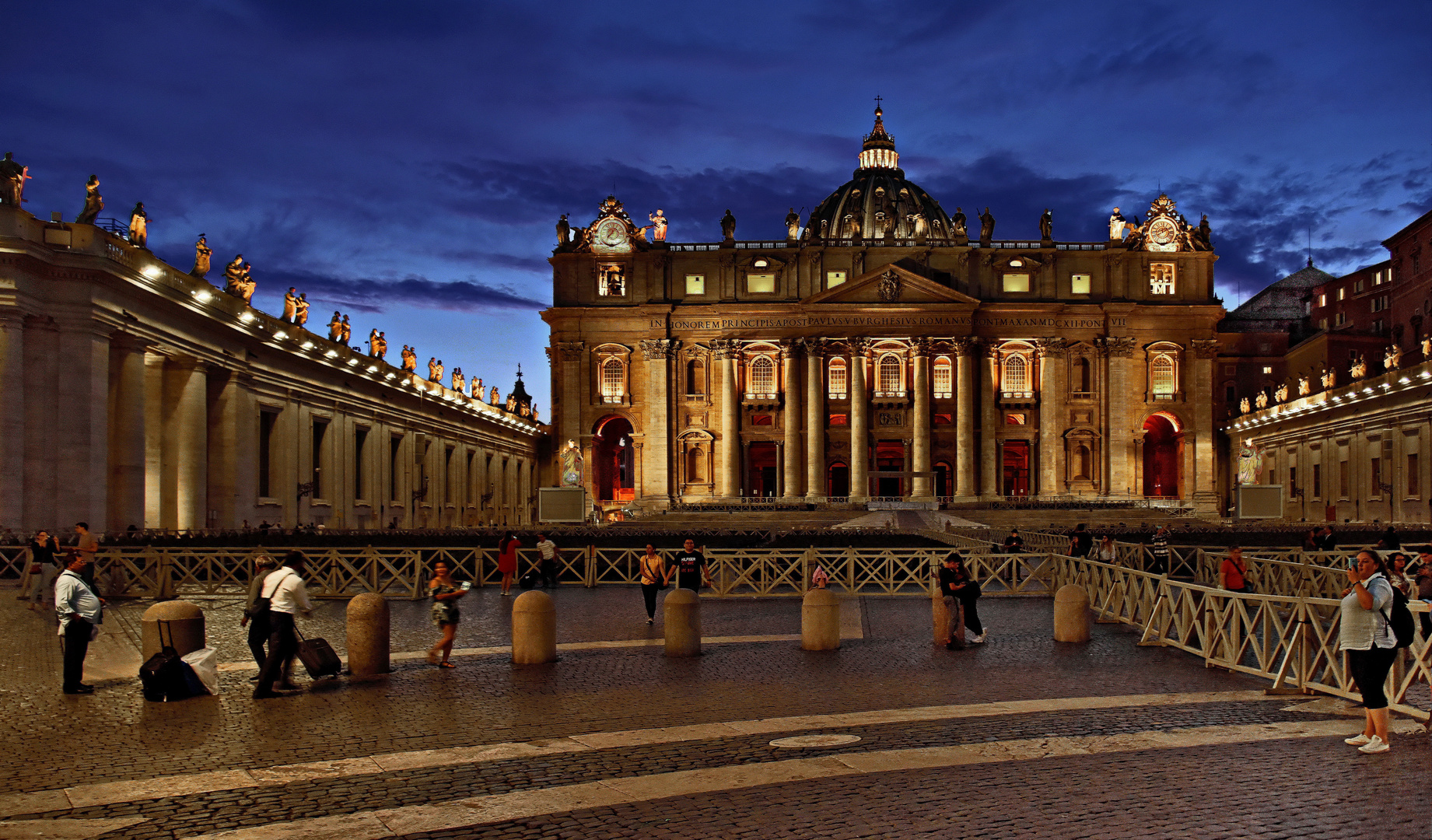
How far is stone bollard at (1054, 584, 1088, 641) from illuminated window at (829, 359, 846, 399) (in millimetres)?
68835

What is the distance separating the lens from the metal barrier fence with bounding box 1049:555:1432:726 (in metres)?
12.7

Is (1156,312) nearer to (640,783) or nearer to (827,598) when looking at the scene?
(827,598)

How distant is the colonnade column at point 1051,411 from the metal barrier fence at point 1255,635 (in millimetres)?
64430

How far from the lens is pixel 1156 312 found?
86.2 metres

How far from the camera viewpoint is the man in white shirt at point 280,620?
13586 millimetres

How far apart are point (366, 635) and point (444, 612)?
3.89 ft

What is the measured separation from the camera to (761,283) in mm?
86750

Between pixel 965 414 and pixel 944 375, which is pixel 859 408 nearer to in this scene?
pixel 944 375

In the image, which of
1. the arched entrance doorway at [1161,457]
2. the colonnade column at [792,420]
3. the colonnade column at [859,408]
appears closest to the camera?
the colonnade column at [859,408]

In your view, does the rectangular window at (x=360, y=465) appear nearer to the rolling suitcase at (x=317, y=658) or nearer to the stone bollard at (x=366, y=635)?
the stone bollard at (x=366, y=635)

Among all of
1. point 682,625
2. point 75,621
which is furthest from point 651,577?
point 75,621

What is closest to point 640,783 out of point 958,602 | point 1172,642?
point 958,602

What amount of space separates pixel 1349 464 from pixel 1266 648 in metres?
60.4

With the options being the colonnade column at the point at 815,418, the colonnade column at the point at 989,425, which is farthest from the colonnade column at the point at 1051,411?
the colonnade column at the point at 815,418
